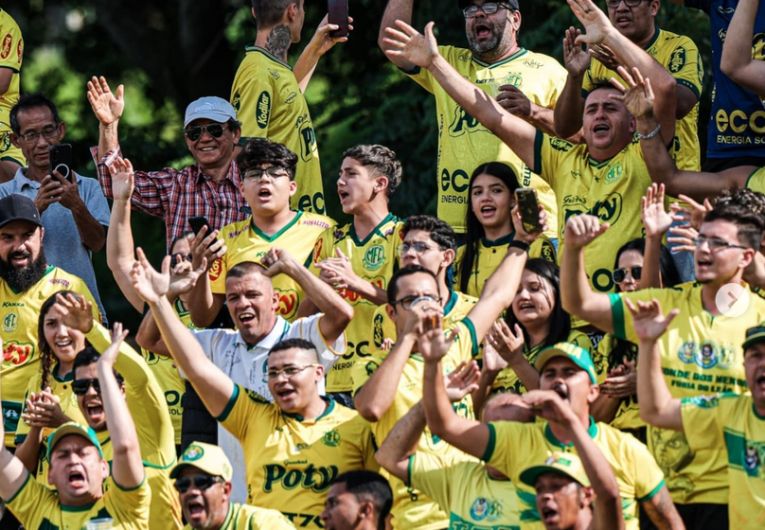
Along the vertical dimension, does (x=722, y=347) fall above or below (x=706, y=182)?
below

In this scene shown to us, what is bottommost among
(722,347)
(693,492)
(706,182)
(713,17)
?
(693,492)

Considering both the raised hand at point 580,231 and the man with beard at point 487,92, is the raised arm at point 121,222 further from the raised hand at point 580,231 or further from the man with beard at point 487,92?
the raised hand at point 580,231

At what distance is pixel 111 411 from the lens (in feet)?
33.7

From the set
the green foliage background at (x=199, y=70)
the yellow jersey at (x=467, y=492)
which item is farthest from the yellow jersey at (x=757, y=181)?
the green foliage background at (x=199, y=70)

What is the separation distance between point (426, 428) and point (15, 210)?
3731 millimetres

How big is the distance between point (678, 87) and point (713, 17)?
59cm

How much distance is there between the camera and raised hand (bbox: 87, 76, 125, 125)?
42.6ft

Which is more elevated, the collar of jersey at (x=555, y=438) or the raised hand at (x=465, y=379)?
the raised hand at (x=465, y=379)

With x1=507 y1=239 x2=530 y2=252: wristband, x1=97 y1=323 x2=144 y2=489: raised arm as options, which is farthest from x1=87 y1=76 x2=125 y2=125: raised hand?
x1=507 y1=239 x2=530 y2=252: wristband

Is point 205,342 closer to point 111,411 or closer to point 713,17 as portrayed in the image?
point 111,411

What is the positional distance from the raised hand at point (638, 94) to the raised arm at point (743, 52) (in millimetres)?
502

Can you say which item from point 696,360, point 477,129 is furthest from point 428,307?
point 477,129

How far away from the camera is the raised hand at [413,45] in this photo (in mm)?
12211

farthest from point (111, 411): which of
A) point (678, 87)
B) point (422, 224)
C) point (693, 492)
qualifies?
point (678, 87)
